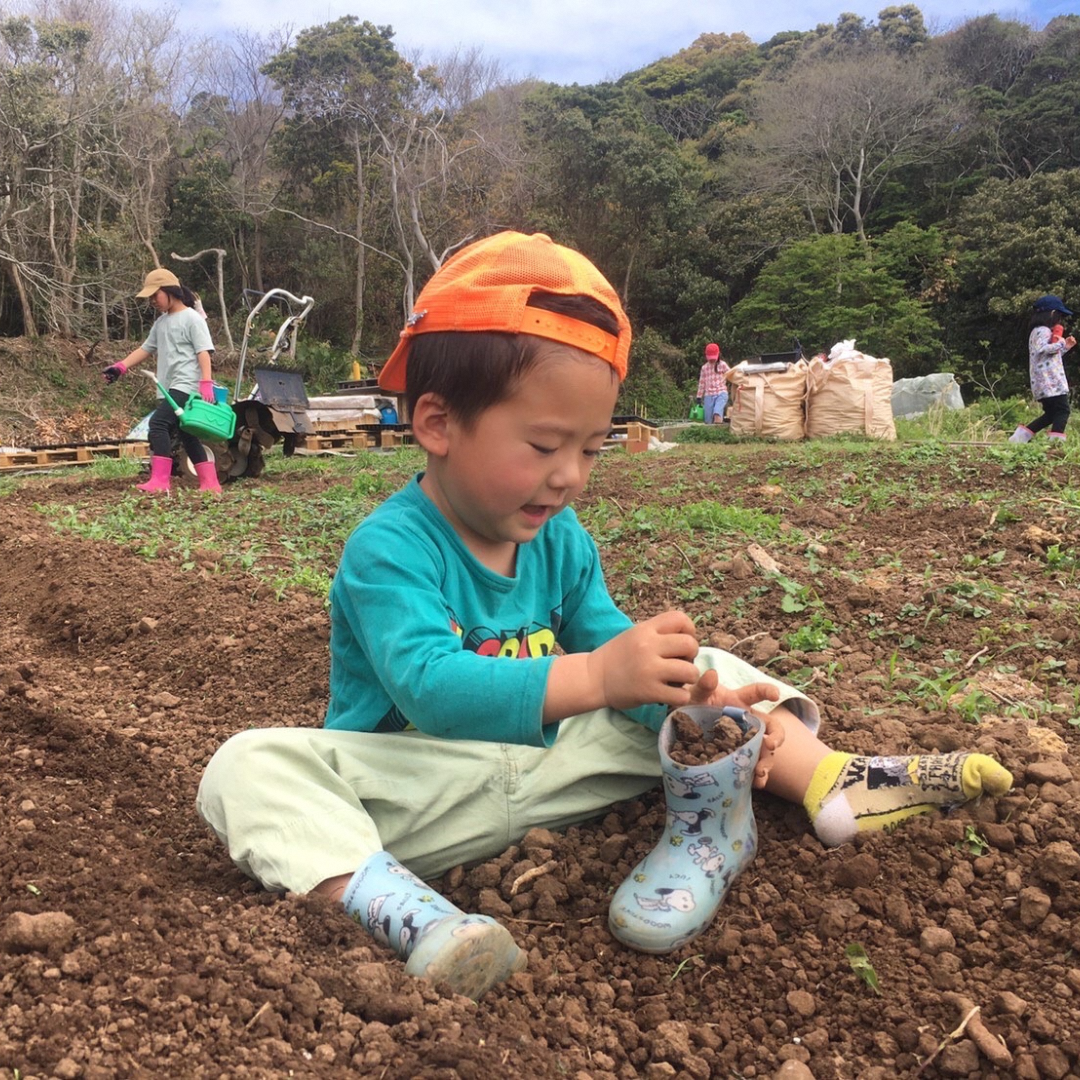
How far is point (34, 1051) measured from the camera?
103cm

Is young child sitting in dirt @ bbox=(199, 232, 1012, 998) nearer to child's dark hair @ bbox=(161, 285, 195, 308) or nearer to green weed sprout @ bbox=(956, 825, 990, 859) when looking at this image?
green weed sprout @ bbox=(956, 825, 990, 859)

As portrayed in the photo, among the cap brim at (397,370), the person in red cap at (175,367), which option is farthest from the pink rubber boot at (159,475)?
the cap brim at (397,370)

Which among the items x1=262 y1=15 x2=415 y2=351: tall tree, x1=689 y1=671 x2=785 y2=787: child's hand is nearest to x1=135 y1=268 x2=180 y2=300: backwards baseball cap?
x1=689 y1=671 x2=785 y2=787: child's hand

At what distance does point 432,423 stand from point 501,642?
0.44m

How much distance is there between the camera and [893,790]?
1.64 meters

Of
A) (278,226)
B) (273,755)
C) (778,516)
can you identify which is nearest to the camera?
(273,755)

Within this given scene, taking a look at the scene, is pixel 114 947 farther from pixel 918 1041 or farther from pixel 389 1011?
pixel 918 1041

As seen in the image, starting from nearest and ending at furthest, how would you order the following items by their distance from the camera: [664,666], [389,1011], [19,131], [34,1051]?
[34,1051] → [389,1011] → [664,666] → [19,131]

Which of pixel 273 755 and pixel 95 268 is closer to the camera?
pixel 273 755

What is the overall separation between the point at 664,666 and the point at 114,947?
86 cm

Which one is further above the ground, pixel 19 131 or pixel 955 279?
pixel 19 131

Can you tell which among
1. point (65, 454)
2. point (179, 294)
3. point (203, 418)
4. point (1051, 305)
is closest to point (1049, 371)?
point (1051, 305)

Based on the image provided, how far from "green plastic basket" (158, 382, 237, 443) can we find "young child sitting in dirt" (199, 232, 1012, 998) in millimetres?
5288

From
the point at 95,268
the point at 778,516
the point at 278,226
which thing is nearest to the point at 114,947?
the point at 778,516
